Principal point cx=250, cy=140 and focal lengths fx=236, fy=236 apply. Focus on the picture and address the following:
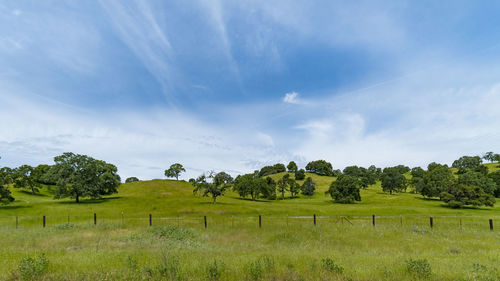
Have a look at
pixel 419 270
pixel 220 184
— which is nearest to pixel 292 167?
pixel 220 184

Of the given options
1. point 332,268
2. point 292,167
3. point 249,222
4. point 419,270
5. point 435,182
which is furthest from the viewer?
point 292,167

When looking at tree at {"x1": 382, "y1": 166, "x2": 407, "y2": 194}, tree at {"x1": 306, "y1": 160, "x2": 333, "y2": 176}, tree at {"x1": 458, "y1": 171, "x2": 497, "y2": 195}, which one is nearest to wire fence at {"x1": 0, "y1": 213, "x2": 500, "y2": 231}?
tree at {"x1": 458, "y1": 171, "x2": 497, "y2": 195}

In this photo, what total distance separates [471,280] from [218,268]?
1017 cm

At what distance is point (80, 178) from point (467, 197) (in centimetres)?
10426

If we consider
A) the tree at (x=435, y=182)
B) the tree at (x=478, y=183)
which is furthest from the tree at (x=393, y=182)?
the tree at (x=478, y=183)

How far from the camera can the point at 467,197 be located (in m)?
63.8

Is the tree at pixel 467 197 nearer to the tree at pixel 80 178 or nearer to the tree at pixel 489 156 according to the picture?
the tree at pixel 80 178

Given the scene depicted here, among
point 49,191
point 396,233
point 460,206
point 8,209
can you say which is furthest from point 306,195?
point 49,191

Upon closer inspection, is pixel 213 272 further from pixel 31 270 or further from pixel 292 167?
pixel 292 167

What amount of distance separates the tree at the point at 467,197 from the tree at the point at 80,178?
9687 centimetres

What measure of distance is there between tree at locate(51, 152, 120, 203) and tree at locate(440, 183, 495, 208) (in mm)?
96866

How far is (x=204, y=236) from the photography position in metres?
22.5

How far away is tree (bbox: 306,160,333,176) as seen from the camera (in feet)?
574

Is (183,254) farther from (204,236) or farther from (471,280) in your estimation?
(471,280)
